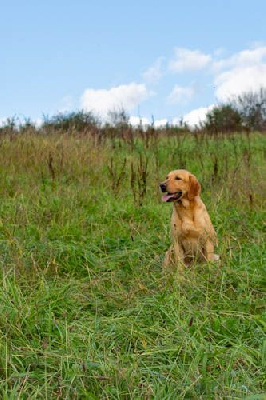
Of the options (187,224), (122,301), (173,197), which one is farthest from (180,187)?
(122,301)

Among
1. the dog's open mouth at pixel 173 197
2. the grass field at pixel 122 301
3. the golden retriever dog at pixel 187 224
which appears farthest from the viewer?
the dog's open mouth at pixel 173 197

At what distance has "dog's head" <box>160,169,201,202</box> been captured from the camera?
14.9 feet

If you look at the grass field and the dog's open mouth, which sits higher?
the dog's open mouth

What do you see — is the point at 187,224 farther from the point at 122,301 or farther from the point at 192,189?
the point at 122,301

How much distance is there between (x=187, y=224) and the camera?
14.5ft

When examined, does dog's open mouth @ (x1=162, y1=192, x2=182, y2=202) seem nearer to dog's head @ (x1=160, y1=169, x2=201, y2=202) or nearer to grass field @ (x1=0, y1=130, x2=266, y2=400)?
dog's head @ (x1=160, y1=169, x2=201, y2=202)

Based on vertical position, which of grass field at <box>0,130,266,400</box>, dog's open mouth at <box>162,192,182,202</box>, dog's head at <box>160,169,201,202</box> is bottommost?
grass field at <box>0,130,266,400</box>

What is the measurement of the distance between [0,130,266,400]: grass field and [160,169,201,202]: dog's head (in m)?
0.54

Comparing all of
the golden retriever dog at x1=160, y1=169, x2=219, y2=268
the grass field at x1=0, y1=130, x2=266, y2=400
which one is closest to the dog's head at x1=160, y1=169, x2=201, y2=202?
the golden retriever dog at x1=160, y1=169, x2=219, y2=268

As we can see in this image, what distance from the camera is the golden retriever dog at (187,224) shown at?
4270 mm

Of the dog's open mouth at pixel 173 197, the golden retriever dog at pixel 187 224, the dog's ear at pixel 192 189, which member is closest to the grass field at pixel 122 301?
the golden retriever dog at pixel 187 224

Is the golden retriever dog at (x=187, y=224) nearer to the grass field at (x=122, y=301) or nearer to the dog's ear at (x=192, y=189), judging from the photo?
the dog's ear at (x=192, y=189)

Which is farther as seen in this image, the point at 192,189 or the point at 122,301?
the point at 192,189

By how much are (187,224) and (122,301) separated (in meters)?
1.35
